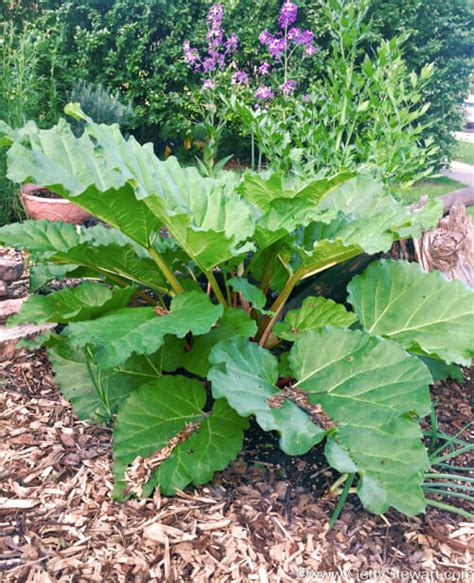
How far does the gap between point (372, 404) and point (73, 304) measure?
84cm

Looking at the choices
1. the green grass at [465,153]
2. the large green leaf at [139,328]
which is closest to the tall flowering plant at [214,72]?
the large green leaf at [139,328]

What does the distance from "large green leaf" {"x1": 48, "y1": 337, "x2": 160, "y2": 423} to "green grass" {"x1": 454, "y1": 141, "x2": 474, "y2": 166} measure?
6.01 meters

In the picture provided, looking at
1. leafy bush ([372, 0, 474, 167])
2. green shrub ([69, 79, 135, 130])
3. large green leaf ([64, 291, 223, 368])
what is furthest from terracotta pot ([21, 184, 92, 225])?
leafy bush ([372, 0, 474, 167])

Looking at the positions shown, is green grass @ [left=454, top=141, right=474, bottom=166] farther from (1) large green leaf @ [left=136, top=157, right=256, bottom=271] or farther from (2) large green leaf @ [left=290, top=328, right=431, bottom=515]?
(2) large green leaf @ [left=290, top=328, right=431, bottom=515]

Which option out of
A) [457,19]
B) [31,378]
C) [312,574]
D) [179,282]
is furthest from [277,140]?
[457,19]

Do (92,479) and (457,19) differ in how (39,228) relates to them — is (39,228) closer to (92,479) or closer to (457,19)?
(92,479)

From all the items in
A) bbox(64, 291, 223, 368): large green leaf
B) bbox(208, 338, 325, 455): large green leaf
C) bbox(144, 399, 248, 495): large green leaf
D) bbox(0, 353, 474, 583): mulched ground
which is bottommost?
bbox(0, 353, 474, 583): mulched ground

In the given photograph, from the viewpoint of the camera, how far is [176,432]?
1443 mm

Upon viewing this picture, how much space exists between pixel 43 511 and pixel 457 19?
20.1 feet

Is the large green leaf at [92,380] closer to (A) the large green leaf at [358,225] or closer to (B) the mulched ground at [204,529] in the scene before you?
(B) the mulched ground at [204,529]

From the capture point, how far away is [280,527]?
1329 mm

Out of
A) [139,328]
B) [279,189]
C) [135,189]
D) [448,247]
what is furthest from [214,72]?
[139,328]

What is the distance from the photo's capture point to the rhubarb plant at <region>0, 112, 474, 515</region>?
126 centimetres

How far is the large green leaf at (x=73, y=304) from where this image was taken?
1502mm
